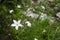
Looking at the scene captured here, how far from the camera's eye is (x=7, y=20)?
3467mm

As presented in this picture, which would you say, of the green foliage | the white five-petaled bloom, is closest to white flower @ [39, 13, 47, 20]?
the green foliage

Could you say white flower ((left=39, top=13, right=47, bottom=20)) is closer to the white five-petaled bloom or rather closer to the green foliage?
the green foliage

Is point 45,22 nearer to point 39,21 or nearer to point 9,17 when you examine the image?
point 39,21

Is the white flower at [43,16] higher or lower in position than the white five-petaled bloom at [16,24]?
higher

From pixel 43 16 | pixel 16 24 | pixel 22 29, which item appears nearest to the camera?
pixel 16 24

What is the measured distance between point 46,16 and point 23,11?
442mm

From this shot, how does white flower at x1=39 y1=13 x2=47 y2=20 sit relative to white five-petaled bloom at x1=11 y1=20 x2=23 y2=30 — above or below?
above

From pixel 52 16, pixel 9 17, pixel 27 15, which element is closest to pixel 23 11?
pixel 27 15

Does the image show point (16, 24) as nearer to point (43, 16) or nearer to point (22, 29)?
point (22, 29)

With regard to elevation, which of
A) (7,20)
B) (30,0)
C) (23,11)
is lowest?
(7,20)

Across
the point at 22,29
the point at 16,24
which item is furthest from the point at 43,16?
the point at 16,24

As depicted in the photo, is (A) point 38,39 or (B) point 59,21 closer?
(A) point 38,39

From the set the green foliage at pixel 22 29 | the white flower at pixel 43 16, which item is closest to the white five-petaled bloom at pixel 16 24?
the green foliage at pixel 22 29

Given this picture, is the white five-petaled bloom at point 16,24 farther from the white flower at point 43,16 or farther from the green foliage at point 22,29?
the white flower at point 43,16
